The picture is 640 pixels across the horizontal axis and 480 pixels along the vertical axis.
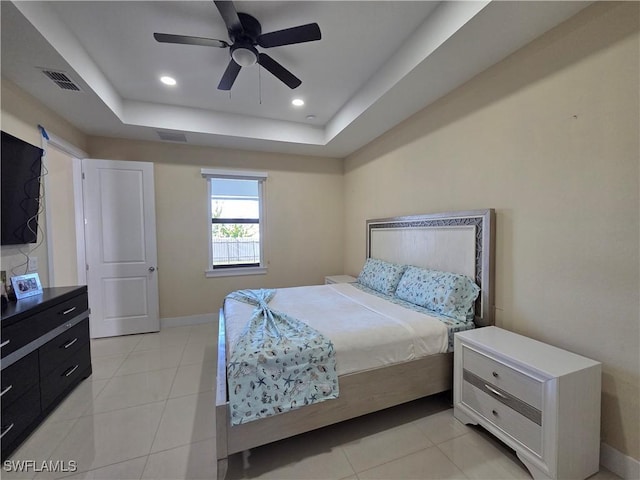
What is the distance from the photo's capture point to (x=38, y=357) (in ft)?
6.19

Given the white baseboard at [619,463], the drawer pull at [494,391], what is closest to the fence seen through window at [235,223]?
the drawer pull at [494,391]

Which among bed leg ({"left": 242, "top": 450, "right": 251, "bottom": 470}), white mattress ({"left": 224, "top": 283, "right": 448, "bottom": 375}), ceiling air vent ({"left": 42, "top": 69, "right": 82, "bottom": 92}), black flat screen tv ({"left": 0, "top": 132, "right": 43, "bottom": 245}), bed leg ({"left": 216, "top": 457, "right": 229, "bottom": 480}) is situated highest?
ceiling air vent ({"left": 42, "top": 69, "right": 82, "bottom": 92})

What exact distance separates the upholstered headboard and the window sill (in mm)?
2046

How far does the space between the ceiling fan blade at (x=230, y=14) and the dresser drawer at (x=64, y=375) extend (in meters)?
2.80

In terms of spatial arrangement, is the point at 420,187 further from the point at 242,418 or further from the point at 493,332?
the point at 242,418

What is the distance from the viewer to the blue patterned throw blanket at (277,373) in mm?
1468

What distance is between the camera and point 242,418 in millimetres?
1445

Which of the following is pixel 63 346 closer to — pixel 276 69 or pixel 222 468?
pixel 222 468

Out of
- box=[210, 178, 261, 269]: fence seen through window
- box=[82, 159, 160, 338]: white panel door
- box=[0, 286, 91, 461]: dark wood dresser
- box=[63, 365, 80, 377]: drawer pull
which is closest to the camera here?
box=[0, 286, 91, 461]: dark wood dresser

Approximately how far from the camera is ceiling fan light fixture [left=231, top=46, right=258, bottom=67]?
1991 mm

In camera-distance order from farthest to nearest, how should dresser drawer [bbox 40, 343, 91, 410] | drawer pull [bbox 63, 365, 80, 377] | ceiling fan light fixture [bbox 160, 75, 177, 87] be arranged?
1. ceiling fan light fixture [bbox 160, 75, 177, 87]
2. drawer pull [bbox 63, 365, 80, 377]
3. dresser drawer [bbox 40, 343, 91, 410]

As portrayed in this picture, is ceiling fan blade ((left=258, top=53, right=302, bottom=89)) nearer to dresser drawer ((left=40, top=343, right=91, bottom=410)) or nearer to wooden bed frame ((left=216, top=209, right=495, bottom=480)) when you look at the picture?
wooden bed frame ((left=216, top=209, right=495, bottom=480))

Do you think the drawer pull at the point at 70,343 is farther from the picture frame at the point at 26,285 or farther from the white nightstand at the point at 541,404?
the white nightstand at the point at 541,404

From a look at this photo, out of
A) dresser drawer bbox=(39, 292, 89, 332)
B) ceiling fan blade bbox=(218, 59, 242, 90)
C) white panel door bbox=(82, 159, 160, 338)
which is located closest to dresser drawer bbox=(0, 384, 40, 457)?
dresser drawer bbox=(39, 292, 89, 332)
